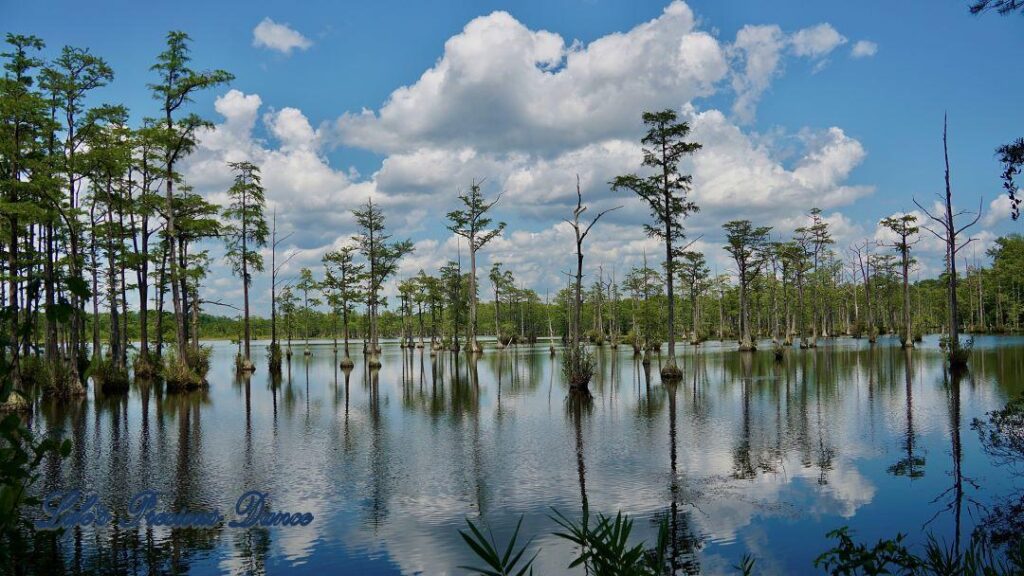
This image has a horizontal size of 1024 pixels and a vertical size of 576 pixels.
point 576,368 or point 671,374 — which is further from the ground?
point 576,368

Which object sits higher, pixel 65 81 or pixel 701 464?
pixel 65 81

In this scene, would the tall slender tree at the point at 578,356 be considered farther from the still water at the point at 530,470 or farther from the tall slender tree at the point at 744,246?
the tall slender tree at the point at 744,246

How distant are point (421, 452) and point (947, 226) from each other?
31714mm

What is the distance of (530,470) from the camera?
12070 mm

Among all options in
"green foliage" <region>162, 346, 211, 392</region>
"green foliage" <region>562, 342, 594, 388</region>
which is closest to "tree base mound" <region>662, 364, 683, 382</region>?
"green foliage" <region>562, 342, 594, 388</region>

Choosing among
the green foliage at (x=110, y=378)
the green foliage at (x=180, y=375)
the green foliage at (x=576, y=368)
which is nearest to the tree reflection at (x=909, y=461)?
the green foliage at (x=576, y=368)

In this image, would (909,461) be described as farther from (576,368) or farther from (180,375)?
(180,375)

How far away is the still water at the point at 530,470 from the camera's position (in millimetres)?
8000

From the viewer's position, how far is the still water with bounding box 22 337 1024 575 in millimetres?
8000

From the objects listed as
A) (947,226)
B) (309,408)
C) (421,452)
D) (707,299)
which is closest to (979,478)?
(421,452)

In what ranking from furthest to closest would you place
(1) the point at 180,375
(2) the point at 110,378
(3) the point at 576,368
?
(1) the point at 180,375 < (2) the point at 110,378 < (3) the point at 576,368

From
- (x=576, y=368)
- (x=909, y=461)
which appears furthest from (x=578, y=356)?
(x=909, y=461)

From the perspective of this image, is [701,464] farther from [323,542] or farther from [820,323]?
[820,323]

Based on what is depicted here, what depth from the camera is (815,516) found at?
906 centimetres
